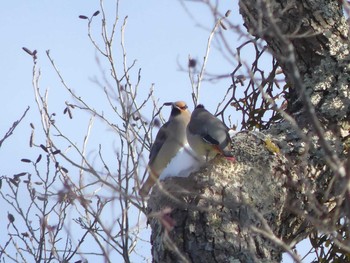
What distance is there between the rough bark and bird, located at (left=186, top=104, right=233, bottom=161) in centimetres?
32

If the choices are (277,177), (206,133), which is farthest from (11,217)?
(277,177)

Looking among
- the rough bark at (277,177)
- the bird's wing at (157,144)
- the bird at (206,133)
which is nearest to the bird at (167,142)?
the bird's wing at (157,144)

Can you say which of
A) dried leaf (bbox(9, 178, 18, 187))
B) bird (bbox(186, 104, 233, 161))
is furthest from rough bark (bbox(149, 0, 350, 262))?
dried leaf (bbox(9, 178, 18, 187))

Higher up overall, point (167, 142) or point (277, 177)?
point (167, 142)

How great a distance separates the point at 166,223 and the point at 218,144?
1.73 meters

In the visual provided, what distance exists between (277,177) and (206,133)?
1.15 meters

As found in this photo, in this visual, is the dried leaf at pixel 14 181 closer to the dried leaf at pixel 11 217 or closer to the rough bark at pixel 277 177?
the dried leaf at pixel 11 217

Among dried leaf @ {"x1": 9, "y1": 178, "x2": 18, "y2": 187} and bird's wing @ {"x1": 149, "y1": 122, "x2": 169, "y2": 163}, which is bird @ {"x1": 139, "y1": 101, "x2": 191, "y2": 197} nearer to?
bird's wing @ {"x1": 149, "y1": 122, "x2": 169, "y2": 163}

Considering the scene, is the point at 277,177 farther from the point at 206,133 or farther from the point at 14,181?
the point at 14,181

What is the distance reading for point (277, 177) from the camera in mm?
3521

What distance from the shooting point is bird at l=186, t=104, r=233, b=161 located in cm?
417

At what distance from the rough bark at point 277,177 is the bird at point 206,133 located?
0.32 m

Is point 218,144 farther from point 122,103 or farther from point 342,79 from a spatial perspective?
point 122,103

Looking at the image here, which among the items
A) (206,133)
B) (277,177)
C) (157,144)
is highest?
(157,144)
